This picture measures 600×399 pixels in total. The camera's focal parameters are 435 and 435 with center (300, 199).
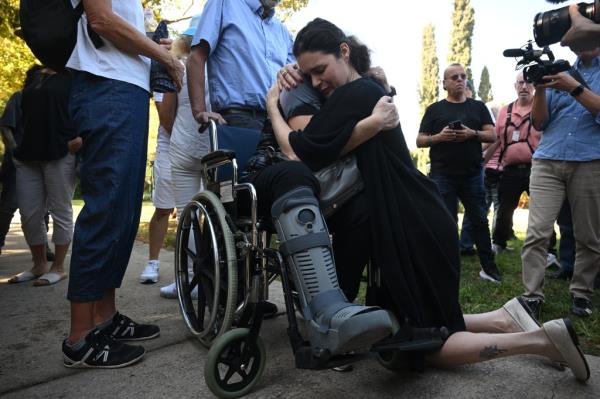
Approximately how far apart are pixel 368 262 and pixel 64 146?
282 cm

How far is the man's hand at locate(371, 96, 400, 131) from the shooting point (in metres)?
1.75

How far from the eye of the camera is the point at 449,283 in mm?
1783

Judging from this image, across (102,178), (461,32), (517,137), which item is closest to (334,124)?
(102,178)

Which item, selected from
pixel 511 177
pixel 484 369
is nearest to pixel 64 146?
pixel 484 369

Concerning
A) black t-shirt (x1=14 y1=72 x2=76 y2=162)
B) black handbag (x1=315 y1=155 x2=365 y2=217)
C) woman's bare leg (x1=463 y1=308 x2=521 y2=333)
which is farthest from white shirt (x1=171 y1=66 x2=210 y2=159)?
woman's bare leg (x1=463 y1=308 x2=521 y2=333)

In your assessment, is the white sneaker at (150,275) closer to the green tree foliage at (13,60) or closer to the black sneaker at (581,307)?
the black sneaker at (581,307)

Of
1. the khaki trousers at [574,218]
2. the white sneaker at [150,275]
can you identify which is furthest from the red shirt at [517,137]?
the white sneaker at [150,275]

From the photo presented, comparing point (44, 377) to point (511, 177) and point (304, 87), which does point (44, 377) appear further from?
point (511, 177)

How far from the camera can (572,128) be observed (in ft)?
9.11

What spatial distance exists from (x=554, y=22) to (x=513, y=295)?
1918mm

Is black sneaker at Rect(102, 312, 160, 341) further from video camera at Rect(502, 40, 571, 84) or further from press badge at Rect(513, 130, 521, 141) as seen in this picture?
press badge at Rect(513, 130, 521, 141)

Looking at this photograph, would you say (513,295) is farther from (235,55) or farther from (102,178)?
(102,178)

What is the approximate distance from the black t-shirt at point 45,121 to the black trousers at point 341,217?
7.58 feet

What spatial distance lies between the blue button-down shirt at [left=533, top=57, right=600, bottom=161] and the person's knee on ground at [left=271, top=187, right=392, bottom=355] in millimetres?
1993
